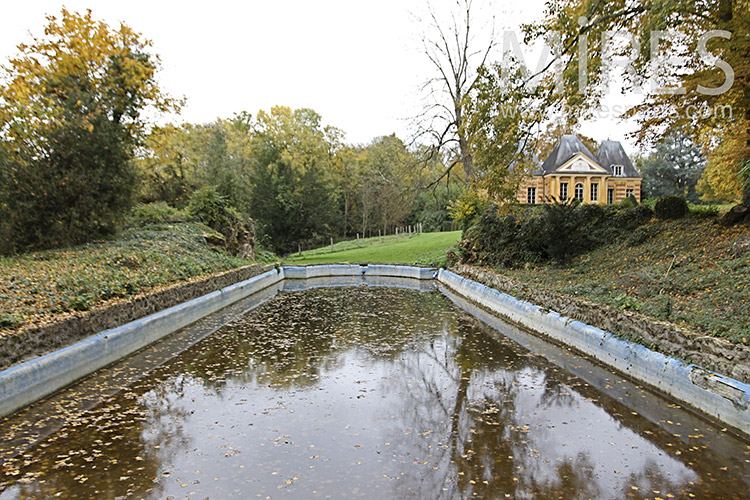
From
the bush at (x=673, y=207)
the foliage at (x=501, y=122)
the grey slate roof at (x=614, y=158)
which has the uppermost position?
the grey slate roof at (x=614, y=158)

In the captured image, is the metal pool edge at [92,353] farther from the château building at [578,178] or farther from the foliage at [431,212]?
the foliage at [431,212]


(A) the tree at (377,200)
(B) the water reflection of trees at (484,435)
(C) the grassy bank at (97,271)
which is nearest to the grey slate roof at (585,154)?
(A) the tree at (377,200)

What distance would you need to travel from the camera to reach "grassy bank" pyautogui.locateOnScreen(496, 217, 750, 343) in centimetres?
600

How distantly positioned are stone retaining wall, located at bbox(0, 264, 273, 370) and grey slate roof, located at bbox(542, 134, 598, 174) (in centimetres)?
3363

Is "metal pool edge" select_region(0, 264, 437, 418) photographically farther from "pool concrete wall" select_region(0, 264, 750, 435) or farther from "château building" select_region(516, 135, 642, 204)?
"château building" select_region(516, 135, 642, 204)

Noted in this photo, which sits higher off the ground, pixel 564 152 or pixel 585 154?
pixel 564 152

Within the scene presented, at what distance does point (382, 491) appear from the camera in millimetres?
3426

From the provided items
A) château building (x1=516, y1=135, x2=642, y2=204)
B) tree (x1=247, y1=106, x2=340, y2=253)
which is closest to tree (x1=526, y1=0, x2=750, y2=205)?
tree (x1=247, y1=106, x2=340, y2=253)

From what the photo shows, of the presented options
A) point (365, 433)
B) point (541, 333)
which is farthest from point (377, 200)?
point (365, 433)

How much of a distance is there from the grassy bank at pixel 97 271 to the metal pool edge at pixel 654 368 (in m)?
7.76

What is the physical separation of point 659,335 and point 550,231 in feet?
23.4

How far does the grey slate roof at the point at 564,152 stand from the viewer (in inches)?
1492

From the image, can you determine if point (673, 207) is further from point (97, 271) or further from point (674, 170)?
point (674, 170)

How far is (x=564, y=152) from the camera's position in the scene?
126ft
